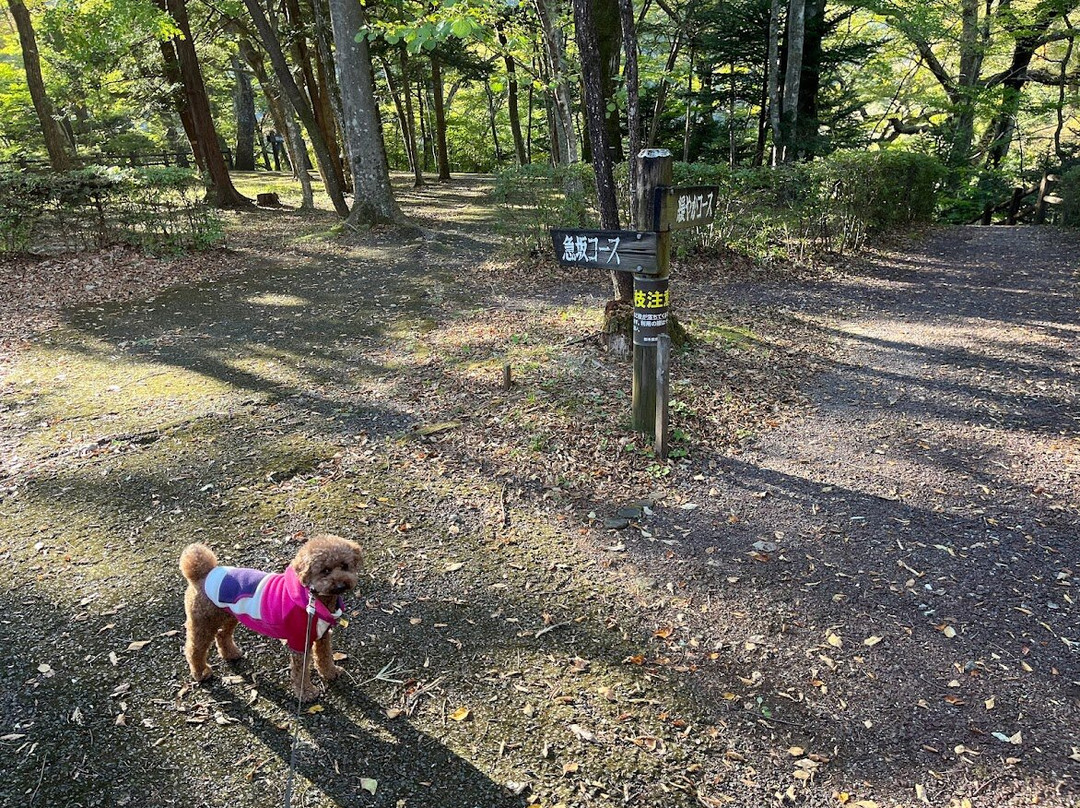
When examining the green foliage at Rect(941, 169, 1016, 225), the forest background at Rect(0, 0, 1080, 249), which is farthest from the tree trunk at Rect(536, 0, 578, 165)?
the green foliage at Rect(941, 169, 1016, 225)

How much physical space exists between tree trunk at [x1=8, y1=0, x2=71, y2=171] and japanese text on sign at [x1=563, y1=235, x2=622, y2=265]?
1368 centimetres

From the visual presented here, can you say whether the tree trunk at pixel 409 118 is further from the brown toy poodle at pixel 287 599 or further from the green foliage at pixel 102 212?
the brown toy poodle at pixel 287 599

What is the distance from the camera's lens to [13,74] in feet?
62.5

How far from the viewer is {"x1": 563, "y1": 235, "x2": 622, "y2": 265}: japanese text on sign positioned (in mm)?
4289

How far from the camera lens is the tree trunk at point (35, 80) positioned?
13.5 m

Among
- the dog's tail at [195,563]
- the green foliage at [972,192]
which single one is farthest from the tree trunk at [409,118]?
the dog's tail at [195,563]

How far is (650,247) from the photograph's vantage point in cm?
419

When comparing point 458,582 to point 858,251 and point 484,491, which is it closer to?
point 484,491

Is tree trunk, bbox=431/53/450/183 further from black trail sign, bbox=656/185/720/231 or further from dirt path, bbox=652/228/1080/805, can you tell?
dirt path, bbox=652/228/1080/805

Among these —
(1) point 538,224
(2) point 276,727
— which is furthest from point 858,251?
(2) point 276,727

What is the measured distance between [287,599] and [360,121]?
11715 mm

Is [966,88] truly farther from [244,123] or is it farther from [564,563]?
[244,123]

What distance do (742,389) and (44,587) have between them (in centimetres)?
543

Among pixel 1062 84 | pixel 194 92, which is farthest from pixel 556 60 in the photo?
pixel 1062 84
